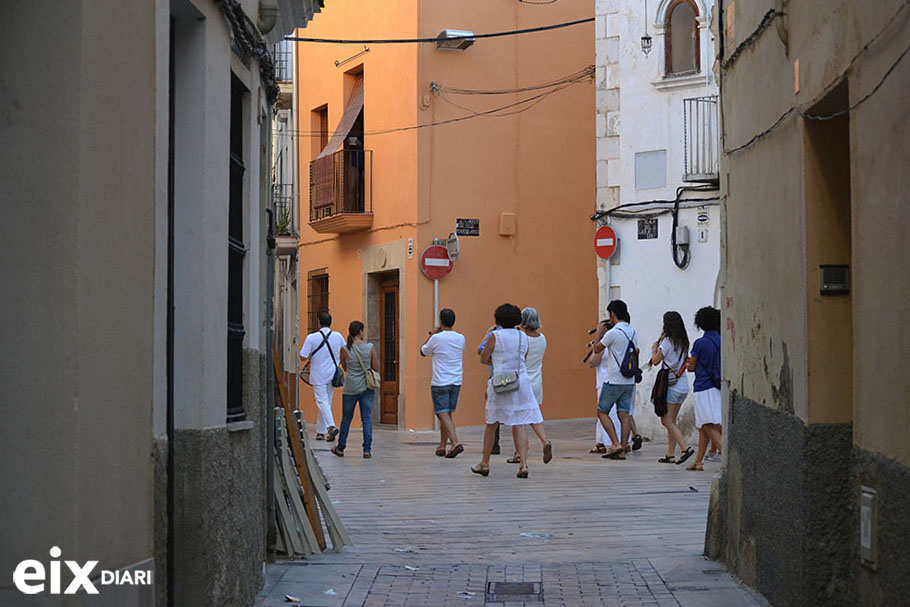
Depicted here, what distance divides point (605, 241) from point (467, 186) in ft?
13.4

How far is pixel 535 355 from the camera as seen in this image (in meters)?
16.5

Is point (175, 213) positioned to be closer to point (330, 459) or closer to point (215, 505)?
point (215, 505)

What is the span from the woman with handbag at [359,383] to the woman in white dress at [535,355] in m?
1.95

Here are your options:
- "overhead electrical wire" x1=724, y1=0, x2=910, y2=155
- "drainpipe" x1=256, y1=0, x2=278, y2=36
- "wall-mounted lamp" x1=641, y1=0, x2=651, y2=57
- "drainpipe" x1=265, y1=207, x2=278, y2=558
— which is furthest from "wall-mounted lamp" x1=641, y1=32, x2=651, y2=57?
"drainpipe" x1=256, y1=0, x2=278, y2=36

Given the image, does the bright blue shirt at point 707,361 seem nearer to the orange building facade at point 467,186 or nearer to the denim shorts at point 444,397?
the denim shorts at point 444,397

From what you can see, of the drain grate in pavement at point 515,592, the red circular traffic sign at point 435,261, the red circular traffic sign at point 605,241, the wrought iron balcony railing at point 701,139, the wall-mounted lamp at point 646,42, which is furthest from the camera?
the red circular traffic sign at point 435,261

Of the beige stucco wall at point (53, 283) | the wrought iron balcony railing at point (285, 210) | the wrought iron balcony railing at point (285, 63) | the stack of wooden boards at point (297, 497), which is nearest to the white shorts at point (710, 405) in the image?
the stack of wooden boards at point (297, 497)

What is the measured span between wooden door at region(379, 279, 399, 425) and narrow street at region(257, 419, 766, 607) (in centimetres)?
848

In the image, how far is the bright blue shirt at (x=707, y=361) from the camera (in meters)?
14.6

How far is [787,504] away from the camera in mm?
6613

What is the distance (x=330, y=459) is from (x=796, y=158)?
35.7 feet

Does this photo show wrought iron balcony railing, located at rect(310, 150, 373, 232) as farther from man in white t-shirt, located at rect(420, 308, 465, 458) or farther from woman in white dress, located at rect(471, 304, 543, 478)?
woman in white dress, located at rect(471, 304, 543, 478)

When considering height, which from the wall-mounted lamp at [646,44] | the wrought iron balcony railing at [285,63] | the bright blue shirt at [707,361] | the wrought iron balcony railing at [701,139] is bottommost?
the bright blue shirt at [707,361]

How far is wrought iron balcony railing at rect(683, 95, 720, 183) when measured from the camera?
1894 centimetres
